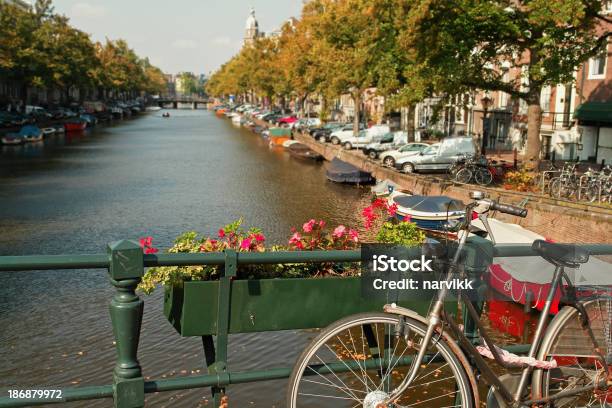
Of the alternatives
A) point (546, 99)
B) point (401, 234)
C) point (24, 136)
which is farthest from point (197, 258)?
point (24, 136)

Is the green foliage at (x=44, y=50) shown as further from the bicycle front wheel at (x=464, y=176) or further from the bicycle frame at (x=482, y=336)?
the bicycle frame at (x=482, y=336)

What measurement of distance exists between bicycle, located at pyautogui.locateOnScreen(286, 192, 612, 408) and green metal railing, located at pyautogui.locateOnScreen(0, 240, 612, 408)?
A: 326 mm

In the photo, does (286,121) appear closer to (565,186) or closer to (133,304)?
(565,186)

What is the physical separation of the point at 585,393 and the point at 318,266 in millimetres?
1949

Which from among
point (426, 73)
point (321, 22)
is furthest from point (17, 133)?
point (426, 73)

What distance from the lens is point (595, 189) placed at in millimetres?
20547

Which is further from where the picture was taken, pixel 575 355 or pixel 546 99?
pixel 546 99

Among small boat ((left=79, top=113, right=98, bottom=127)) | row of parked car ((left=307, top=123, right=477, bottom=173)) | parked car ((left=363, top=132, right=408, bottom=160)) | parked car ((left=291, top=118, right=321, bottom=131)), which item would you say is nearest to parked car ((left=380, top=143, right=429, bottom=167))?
row of parked car ((left=307, top=123, right=477, bottom=173))

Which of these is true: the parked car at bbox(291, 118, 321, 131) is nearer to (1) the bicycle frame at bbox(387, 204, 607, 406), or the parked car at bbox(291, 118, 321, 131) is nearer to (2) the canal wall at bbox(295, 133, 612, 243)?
(2) the canal wall at bbox(295, 133, 612, 243)

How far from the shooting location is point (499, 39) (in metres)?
23.8

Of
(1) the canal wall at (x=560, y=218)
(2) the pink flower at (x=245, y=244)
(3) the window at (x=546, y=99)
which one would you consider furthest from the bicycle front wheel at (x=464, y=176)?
(2) the pink flower at (x=245, y=244)

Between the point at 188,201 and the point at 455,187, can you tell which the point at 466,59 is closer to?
the point at 455,187

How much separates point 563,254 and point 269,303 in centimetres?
178

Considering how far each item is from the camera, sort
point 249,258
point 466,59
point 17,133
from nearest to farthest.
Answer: point 249,258
point 466,59
point 17,133
